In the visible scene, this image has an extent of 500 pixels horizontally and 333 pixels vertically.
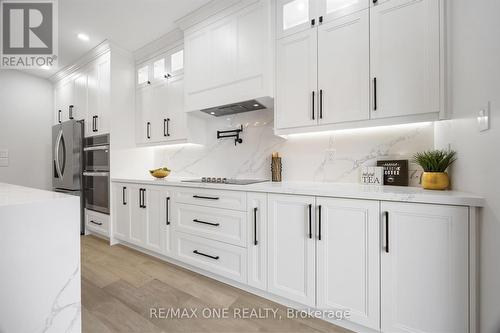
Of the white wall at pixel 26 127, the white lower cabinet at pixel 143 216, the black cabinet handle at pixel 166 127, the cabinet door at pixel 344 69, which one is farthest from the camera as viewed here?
the white wall at pixel 26 127

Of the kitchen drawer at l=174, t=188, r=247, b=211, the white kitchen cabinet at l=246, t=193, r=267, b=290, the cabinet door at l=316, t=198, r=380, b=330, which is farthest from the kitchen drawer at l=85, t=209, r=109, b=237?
the cabinet door at l=316, t=198, r=380, b=330

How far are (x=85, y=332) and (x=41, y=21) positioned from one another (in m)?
3.18

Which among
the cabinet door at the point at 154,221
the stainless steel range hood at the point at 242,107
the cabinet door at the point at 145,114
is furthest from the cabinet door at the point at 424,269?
the cabinet door at the point at 145,114

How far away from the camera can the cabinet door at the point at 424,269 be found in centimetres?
110

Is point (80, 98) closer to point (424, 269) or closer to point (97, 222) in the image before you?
point (97, 222)

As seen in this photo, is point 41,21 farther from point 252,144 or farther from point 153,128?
point 252,144

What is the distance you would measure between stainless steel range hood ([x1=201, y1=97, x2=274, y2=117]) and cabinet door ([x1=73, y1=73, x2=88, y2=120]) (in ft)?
7.55

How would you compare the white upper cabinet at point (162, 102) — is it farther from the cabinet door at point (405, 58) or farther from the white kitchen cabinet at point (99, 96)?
the cabinet door at point (405, 58)

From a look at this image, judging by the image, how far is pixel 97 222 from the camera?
10.5ft

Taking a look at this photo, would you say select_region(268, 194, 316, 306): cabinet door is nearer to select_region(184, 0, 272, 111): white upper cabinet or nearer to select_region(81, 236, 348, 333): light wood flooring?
select_region(81, 236, 348, 333): light wood flooring

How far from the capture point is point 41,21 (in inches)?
98.4

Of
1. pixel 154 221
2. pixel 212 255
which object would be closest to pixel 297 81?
pixel 212 255

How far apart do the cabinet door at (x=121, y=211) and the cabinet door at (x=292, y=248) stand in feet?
6.74

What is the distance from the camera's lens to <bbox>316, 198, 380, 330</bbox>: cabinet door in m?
1.30
